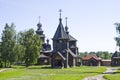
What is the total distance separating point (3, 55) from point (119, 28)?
1189 inches

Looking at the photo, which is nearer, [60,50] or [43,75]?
[43,75]

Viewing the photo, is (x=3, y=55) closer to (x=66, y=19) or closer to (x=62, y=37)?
(x=62, y=37)

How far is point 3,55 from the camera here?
2980 inches

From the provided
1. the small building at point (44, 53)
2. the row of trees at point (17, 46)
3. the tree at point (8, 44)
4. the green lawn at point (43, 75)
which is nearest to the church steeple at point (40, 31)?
the small building at point (44, 53)


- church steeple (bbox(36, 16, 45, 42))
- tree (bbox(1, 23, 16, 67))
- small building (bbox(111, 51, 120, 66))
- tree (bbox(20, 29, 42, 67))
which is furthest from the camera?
small building (bbox(111, 51, 120, 66))

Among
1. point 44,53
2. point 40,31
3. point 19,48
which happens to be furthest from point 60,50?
point 40,31

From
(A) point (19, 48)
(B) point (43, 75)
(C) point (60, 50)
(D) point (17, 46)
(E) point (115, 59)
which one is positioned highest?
(D) point (17, 46)

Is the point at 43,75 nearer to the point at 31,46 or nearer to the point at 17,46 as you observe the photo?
the point at 17,46

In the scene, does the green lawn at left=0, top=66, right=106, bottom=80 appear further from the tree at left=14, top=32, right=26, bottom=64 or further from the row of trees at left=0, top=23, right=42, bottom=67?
the tree at left=14, top=32, right=26, bottom=64

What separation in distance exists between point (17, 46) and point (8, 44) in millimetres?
2421

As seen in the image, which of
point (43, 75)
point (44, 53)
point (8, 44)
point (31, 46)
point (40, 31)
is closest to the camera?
point (43, 75)

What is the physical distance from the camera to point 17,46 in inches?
3039

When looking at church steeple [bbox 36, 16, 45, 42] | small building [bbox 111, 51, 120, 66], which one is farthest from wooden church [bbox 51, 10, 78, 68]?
small building [bbox 111, 51, 120, 66]

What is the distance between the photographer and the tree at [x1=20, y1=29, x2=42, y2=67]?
79.7 metres
